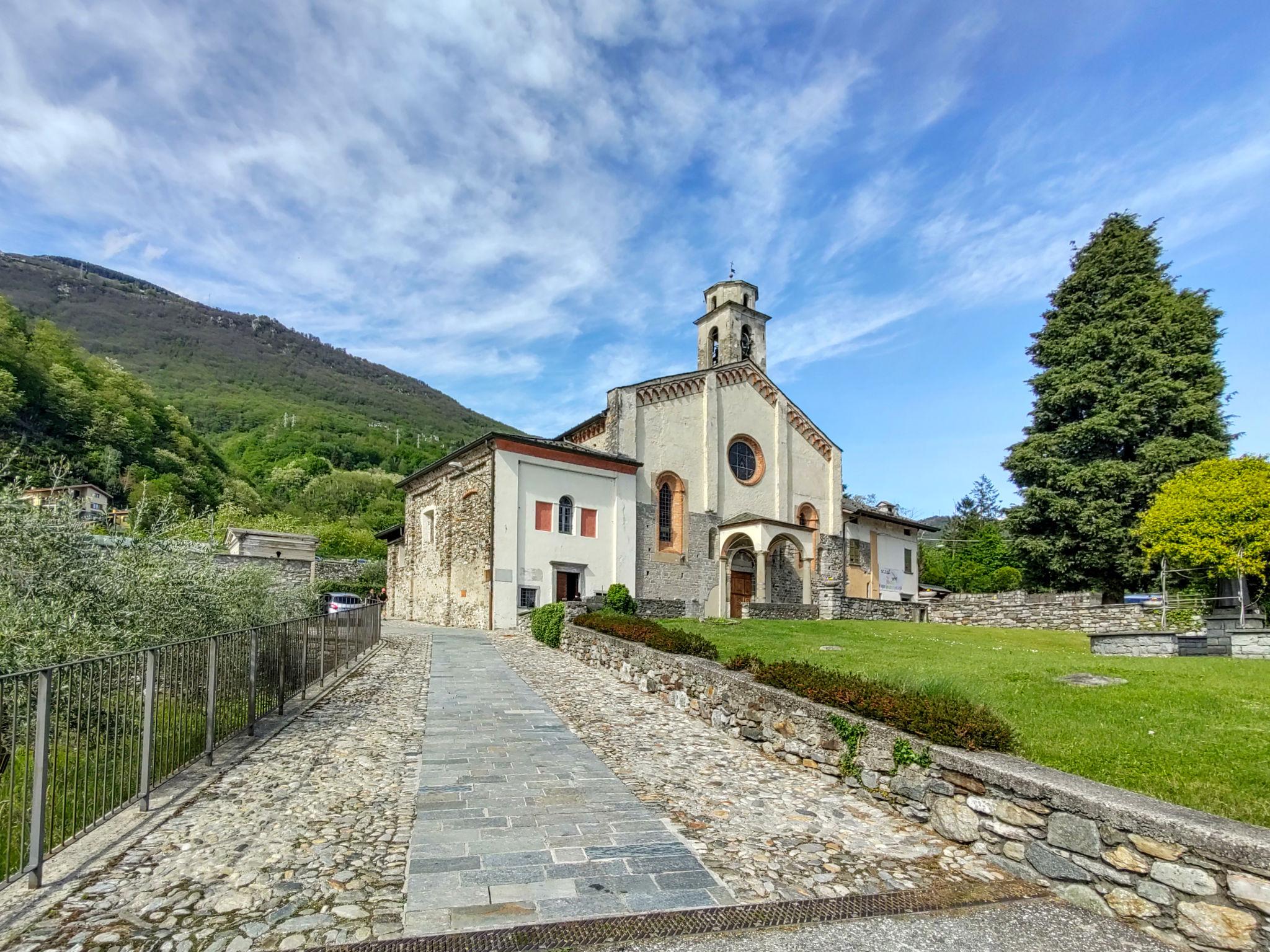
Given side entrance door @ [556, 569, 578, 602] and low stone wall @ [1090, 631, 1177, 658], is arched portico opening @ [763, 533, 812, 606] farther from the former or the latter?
low stone wall @ [1090, 631, 1177, 658]

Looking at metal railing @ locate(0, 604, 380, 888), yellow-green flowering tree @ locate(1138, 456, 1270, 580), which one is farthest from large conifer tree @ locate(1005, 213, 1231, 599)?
metal railing @ locate(0, 604, 380, 888)

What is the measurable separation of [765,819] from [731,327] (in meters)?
28.8

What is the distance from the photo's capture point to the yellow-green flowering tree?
1745 centimetres

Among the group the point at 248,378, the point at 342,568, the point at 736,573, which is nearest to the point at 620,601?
the point at 736,573

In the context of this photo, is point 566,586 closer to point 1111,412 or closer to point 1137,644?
point 1137,644

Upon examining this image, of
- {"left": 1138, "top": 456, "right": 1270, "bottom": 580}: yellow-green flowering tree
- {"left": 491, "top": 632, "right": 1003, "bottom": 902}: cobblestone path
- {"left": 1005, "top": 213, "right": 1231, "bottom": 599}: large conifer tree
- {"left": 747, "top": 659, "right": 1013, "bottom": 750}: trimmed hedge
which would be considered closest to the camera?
{"left": 491, "top": 632, "right": 1003, "bottom": 902}: cobblestone path

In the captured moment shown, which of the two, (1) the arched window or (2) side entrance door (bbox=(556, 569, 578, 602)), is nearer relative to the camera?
(2) side entrance door (bbox=(556, 569, 578, 602))

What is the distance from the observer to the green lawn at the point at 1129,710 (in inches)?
184

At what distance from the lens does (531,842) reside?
457 cm

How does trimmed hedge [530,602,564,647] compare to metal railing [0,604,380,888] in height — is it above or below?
below

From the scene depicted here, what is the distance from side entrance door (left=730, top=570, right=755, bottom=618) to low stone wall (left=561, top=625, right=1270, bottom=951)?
2284 centimetres

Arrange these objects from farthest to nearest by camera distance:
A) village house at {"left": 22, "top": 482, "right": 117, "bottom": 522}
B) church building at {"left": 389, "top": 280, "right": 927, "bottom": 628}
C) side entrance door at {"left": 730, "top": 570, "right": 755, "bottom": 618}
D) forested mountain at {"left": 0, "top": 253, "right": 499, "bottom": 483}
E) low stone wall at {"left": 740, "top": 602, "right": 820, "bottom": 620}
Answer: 1. forested mountain at {"left": 0, "top": 253, "right": 499, "bottom": 483}
2. side entrance door at {"left": 730, "top": 570, "right": 755, "bottom": 618}
3. church building at {"left": 389, "top": 280, "right": 927, "bottom": 628}
4. low stone wall at {"left": 740, "top": 602, "right": 820, "bottom": 620}
5. village house at {"left": 22, "top": 482, "right": 117, "bottom": 522}

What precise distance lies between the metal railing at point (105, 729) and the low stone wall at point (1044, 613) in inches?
793

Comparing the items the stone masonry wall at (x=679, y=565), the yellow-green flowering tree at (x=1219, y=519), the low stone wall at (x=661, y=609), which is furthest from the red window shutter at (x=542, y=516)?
the yellow-green flowering tree at (x=1219, y=519)
